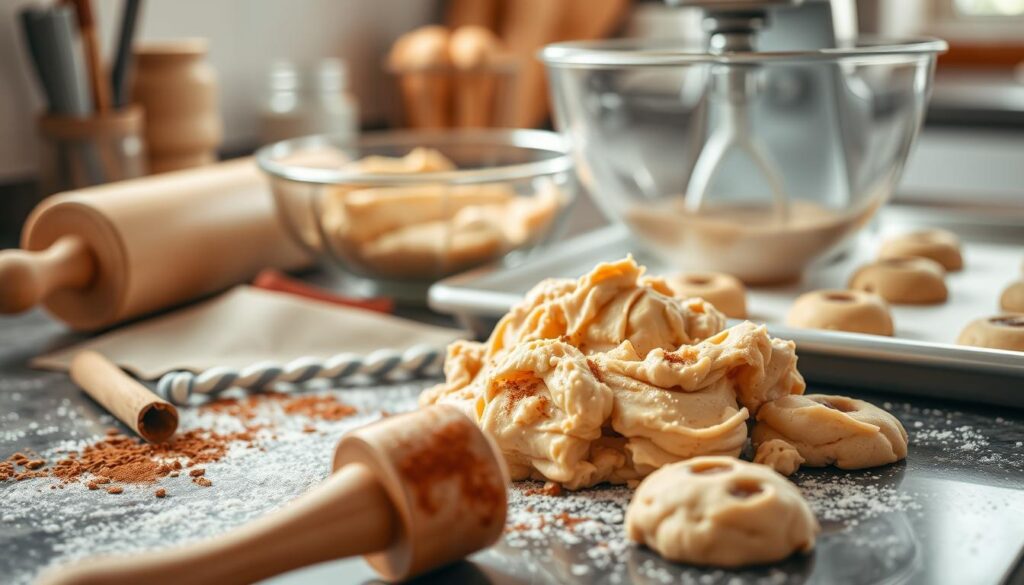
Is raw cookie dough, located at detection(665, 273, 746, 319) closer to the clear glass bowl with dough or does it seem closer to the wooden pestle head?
the clear glass bowl with dough

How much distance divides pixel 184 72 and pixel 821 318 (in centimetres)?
106

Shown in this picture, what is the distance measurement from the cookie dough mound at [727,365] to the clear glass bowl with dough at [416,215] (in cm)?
52

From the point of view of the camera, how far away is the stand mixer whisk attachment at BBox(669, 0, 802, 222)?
3.85ft

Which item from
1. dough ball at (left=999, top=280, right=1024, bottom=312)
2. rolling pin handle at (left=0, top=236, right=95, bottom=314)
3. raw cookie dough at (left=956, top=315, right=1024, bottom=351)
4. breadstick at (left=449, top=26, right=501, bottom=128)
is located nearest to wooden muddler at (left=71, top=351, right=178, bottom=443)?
rolling pin handle at (left=0, top=236, right=95, bottom=314)

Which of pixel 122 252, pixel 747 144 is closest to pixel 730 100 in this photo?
pixel 747 144

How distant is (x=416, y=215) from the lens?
1.28 m

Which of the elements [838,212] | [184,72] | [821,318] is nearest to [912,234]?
[838,212]

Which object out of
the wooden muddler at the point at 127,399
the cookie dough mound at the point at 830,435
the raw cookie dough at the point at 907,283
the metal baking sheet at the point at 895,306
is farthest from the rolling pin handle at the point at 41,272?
the raw cookie dough at the point at 907,283

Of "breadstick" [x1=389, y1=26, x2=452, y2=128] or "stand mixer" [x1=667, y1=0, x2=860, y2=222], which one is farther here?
"breadstick" [x1=389, y1=26, x2=452, y2=128]

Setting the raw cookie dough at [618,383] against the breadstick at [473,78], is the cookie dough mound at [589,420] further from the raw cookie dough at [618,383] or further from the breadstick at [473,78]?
the breadstick at [473,78]

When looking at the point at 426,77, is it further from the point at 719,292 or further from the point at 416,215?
the point at 719,292

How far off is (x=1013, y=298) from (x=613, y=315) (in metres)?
0.48

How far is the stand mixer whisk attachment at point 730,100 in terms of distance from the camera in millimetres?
1173

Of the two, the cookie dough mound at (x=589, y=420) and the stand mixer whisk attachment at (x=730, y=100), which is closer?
the cookie dough mound at (x=589, y=420)
